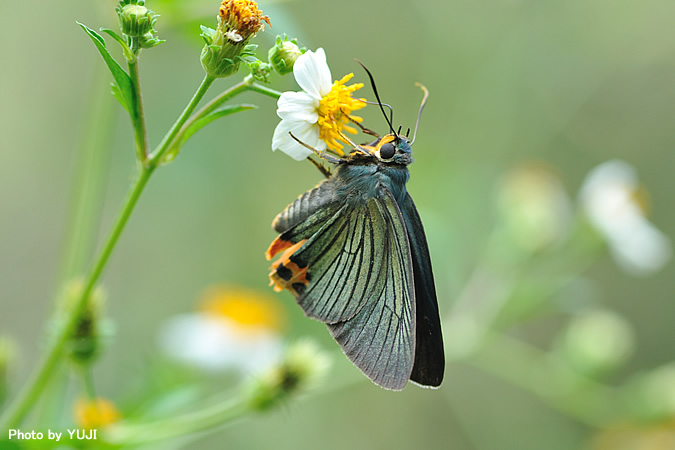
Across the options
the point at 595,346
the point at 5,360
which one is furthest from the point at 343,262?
the point at 595,346

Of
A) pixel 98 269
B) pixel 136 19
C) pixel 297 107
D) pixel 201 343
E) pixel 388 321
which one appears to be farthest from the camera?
pixel 201 343

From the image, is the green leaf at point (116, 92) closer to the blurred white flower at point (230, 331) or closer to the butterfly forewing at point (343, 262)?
the butterfly forewing at point (343, 262)

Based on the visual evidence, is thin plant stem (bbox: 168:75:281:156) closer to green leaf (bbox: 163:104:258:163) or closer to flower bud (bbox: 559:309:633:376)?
green leaf (bbox: 163:104:258:163)

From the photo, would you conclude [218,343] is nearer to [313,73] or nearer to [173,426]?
[173,426]

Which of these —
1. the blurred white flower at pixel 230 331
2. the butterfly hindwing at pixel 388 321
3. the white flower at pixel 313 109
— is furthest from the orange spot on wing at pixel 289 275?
the blurred white flower at pixel 230 331

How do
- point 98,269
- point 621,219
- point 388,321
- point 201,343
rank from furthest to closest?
1. point 621,219
2. point 201,343
3. point 388,321
4. point 98,269

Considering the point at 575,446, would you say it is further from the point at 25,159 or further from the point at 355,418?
the point at 25,159

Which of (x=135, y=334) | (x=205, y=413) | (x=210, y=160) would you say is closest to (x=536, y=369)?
(x=205, y=413)

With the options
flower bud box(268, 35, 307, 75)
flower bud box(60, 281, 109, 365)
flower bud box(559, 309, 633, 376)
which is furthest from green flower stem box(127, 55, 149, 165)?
flower bud box(559, 309, 633, 376)
